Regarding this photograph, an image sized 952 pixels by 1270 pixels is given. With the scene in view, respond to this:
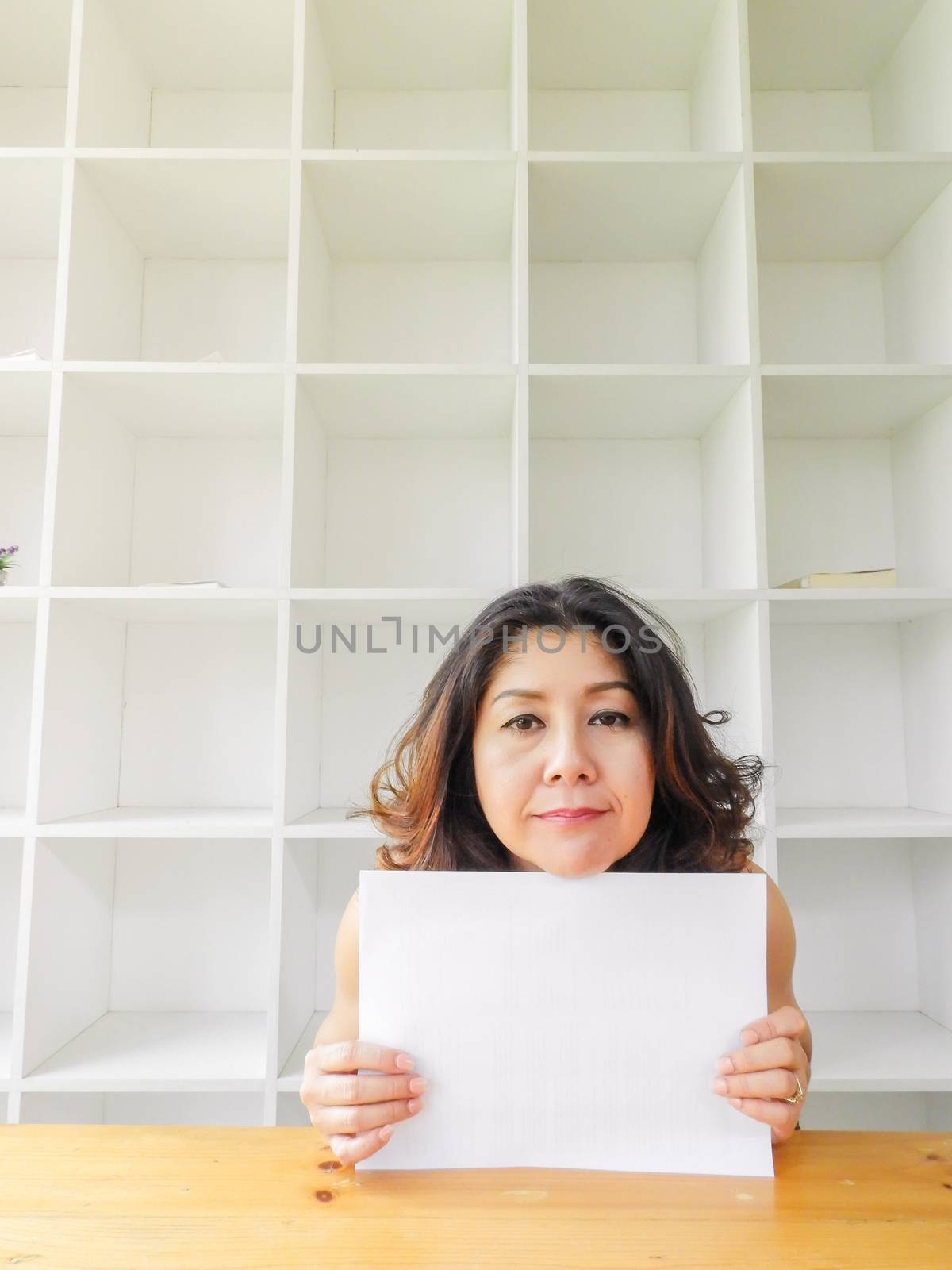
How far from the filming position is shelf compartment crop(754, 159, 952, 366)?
1.60 m

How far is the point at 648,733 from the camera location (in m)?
0.94

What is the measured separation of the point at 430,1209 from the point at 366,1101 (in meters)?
0.12

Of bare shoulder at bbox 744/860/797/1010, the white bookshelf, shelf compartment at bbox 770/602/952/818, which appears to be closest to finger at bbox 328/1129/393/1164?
bare shoulder at bbox 744/860/797/1010

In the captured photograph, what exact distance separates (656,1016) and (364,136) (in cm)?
193

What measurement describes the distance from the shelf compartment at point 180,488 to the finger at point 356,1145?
1.29 meters

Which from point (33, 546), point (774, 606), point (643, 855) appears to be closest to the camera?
point (643, 855)

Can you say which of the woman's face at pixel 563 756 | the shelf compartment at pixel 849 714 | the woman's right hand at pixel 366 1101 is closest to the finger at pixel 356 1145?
the woman's right hand at pixel 366 1101

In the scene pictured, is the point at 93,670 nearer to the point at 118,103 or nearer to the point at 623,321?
the point at 118,103

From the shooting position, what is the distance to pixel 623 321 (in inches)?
74.1

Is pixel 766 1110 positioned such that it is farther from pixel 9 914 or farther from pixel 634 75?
pixel 634 75

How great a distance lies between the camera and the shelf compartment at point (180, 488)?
1646 millimetres

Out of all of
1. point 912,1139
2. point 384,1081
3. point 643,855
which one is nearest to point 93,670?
point 643,855

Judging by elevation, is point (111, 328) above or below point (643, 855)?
above

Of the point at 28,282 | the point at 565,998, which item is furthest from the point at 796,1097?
the point at 28,282
